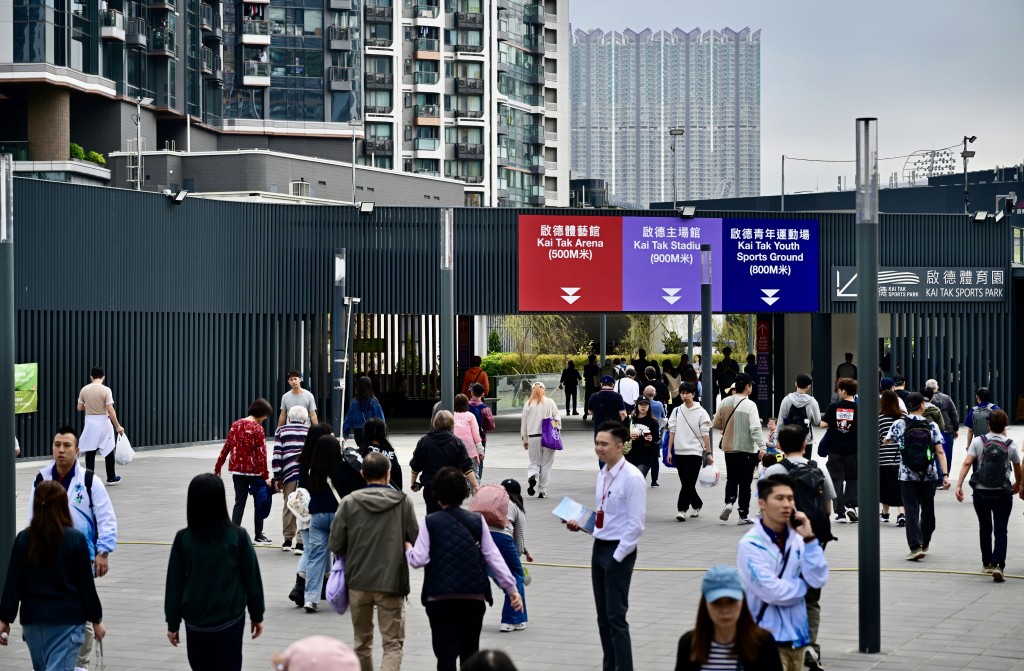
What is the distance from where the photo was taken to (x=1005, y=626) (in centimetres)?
1063

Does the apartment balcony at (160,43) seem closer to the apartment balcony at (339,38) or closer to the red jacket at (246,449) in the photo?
the apartment balcony at (339,38)

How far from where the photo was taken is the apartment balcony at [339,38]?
252ft

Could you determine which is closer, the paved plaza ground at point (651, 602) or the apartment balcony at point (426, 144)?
the paved plaza ground at point (651, 602)

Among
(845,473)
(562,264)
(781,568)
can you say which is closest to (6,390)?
(781,568)

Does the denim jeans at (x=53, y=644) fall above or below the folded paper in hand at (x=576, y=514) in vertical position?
below

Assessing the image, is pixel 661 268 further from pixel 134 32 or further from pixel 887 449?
pixel 134 32

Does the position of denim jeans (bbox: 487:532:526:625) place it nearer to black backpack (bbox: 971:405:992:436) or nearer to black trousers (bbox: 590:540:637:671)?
black trousers (bbox: 590:540:637:671)

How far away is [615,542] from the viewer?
8.80m

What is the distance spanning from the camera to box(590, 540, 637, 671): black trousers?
28.1 ft

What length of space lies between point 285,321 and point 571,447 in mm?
6705

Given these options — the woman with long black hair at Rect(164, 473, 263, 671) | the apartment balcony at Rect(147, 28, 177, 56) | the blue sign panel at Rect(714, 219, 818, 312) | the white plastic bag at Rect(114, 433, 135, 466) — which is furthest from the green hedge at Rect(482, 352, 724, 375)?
the woman with long black hair at Rect(164, 473, 263, 671)

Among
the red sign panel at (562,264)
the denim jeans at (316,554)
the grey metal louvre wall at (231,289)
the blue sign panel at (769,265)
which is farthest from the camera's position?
the blue sign panel at (769,265)

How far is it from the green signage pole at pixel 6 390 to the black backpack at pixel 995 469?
7.97m

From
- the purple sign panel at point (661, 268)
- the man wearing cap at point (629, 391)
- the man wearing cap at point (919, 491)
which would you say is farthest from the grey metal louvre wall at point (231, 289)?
the man wearing cap at point (919, 491)
